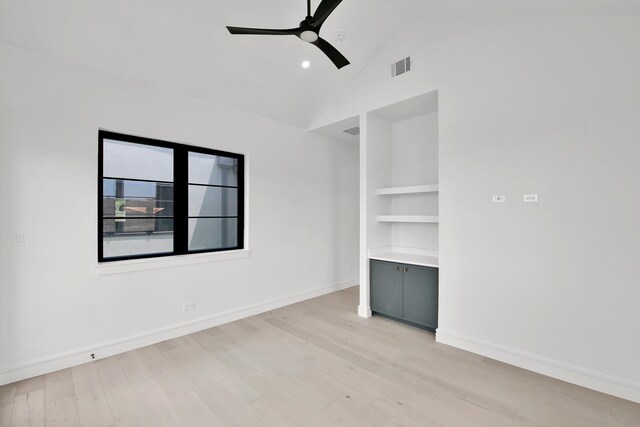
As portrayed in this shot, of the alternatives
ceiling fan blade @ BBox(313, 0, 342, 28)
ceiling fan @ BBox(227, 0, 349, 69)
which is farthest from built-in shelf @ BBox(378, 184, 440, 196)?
ceiling fan blade @ BBox(313, 0, 342, 28)

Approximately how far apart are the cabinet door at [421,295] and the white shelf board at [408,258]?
0.06 meters

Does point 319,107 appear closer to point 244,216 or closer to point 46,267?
point 244,216

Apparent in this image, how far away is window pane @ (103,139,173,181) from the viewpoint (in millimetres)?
3008

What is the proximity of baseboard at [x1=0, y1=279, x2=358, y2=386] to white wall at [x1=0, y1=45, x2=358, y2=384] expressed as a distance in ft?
0.03

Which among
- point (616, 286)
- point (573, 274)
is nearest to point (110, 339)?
point (573, 274)

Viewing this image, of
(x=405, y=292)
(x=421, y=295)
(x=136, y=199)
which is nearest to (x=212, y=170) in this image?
(x=136, y=199)

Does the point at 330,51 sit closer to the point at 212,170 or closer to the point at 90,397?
the point at 212,170

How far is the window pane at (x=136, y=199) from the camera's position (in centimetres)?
299

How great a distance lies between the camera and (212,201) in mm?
3818

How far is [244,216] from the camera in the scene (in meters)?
4.07

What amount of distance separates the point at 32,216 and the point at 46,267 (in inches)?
19.0

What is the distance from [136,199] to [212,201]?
2.95 feet

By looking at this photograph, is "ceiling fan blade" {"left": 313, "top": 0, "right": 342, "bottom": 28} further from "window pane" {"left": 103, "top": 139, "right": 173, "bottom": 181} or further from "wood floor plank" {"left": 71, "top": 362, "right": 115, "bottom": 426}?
"wood floor plank" {"left": 71, "top": 362, "right": 115, "bottom": 426}

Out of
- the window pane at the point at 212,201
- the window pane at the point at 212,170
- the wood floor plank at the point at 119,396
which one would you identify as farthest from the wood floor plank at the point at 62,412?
the window pane at the point at 212,170
